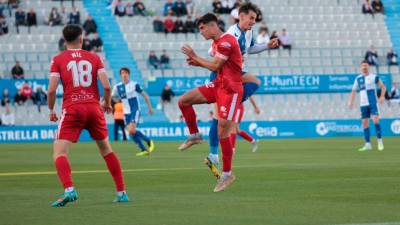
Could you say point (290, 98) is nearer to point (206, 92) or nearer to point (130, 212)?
point (206, 92)

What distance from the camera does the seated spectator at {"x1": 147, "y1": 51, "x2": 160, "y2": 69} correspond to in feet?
148

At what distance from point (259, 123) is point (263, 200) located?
31.5 metres

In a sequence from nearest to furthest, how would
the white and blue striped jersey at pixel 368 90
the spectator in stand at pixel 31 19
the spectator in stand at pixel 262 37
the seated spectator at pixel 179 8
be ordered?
the white and blue striped jersey at pixel 368 90
the spectator in stand at pixel 31 19
the spectator in stand at pixel 262 37
the seated spectator at pixel 179 8

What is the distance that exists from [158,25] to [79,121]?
119ft

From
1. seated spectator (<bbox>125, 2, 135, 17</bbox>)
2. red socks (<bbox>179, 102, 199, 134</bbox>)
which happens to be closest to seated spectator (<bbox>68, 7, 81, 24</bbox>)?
seated spectator (<bbox>125, 2, 135, 17</bbox>)

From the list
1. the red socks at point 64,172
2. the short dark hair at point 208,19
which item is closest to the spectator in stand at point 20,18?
the short dark hair at point 208,19

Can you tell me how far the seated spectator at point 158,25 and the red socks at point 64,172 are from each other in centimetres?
3649

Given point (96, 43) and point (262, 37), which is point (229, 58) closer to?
point (96, 43)

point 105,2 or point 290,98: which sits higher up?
point 105,2

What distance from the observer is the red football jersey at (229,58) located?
13.2 m

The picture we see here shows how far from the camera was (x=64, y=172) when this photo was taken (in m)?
11.2

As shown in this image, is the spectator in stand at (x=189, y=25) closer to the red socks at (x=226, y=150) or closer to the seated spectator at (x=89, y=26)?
the seated spectator at (x=89, y=26)

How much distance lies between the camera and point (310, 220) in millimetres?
9266

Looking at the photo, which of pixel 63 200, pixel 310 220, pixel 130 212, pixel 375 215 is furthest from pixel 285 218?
pixel 63 200
